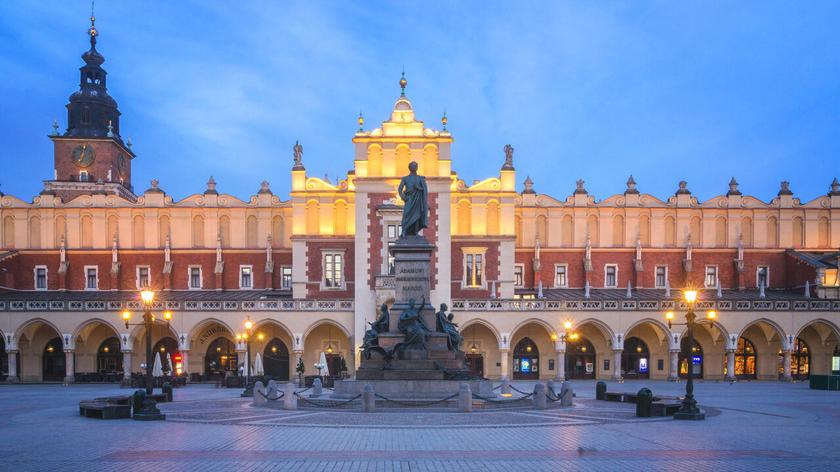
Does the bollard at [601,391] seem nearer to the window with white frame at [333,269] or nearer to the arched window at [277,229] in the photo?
the window with white frame at [333,269]

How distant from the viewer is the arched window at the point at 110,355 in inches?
2394

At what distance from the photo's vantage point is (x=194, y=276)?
212 feet

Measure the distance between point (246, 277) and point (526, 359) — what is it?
2384 centimetres

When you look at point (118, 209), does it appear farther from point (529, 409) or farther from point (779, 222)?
point (779, 222)

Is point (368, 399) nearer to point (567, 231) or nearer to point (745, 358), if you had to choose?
point (567, 231)

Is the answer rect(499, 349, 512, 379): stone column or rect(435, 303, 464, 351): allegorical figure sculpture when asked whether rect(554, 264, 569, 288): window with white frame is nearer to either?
rect(499, 349, 512, 379): stone column

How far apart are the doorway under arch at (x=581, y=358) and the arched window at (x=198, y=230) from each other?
31262 millimetres

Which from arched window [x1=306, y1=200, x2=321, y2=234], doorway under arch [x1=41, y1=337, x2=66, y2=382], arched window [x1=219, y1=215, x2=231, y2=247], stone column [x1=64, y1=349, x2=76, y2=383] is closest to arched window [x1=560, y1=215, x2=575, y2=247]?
arched window [x1=306, y1=200, x2=321, y2=234]

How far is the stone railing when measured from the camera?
55875mm

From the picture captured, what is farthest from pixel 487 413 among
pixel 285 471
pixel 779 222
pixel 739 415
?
pixel 779 222

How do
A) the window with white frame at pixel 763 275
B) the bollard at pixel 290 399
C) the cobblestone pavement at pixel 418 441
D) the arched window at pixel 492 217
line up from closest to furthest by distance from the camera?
the cobblestone pavement at pixel 418 441 → the bollard at pixel 290 399 → the arched window at pixel 492 217 → the window with white frame at pixel 763 275

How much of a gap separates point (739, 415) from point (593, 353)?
3325 cm

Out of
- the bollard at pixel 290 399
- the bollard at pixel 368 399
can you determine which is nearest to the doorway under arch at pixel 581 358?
the bollard at pixel 290 399

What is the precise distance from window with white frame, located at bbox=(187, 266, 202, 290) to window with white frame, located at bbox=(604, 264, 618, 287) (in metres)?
33.6
